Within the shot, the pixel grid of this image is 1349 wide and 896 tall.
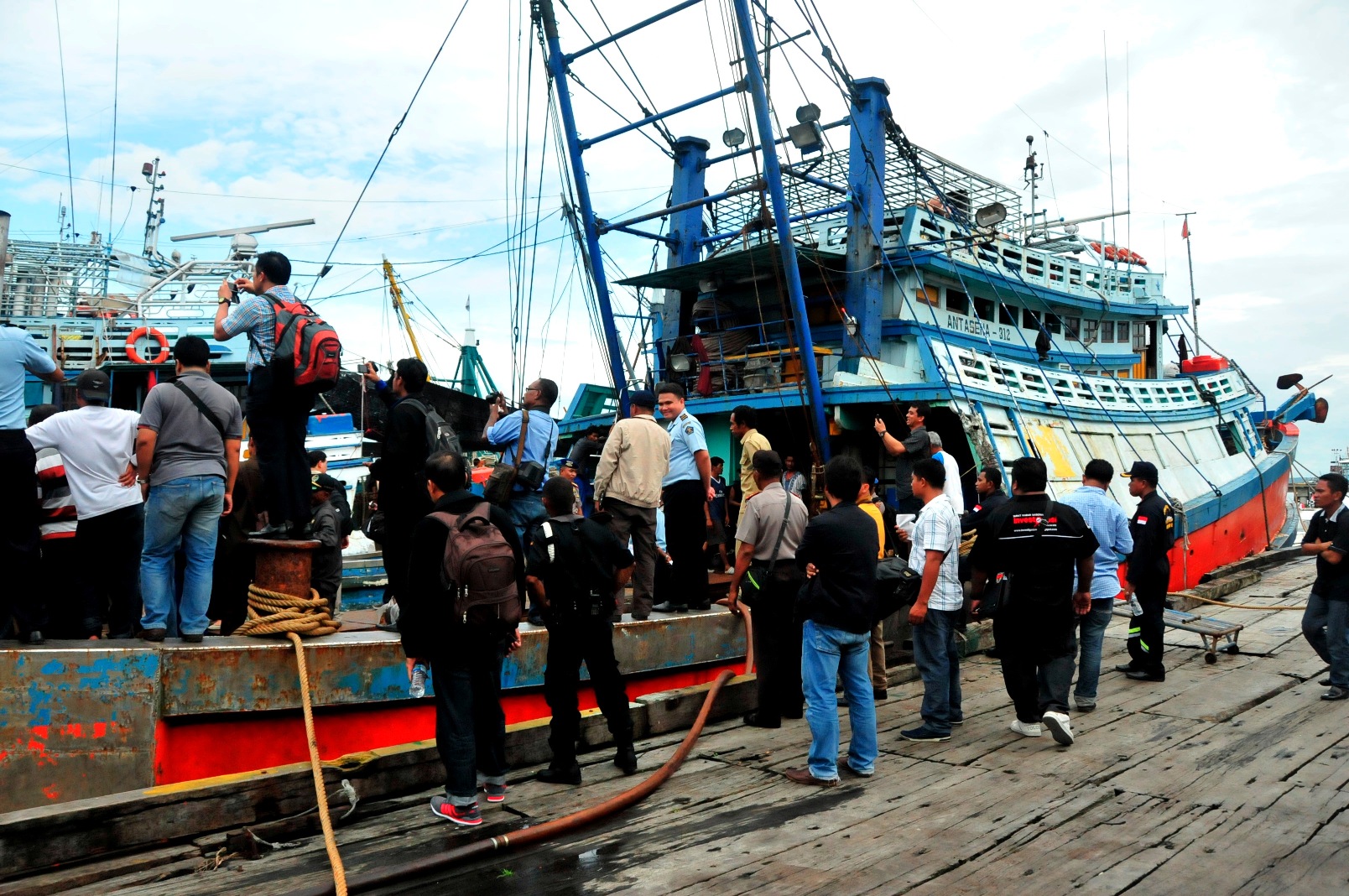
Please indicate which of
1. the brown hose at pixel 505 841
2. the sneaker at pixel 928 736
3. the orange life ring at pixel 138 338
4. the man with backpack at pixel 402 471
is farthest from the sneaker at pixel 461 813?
the orange life ring at pixel 138 338

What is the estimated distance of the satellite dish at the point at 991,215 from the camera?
14.3 metres

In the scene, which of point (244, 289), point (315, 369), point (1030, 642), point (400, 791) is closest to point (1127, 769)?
point (1030, 642)

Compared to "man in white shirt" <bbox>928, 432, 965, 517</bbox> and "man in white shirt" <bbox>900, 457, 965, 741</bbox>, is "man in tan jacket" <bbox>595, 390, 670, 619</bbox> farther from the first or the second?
"man in white shirt" <bbox>928, 432, 965, 517</bbox>

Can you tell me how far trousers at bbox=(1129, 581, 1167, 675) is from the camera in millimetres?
7684

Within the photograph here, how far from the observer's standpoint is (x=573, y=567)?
16.6ft

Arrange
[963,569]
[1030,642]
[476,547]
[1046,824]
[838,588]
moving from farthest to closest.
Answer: [963,569]
[1030,642]
[838,588]
[1046,824]
[476,547]

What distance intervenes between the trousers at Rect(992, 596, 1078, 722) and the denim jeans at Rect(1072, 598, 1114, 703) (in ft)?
2.69

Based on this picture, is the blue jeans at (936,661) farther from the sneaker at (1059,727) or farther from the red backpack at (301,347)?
the red backpack at (301,347)

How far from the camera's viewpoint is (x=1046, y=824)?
4.43 metres

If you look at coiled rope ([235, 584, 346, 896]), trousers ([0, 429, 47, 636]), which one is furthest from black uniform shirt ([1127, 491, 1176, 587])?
trousers ([0, 429, 47, 636])

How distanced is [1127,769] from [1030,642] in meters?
0.90

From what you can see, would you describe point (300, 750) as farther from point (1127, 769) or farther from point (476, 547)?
point (1127, 769)

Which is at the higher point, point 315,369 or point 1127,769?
point 315,369

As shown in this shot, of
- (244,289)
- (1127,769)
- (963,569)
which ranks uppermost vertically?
(244,289)
